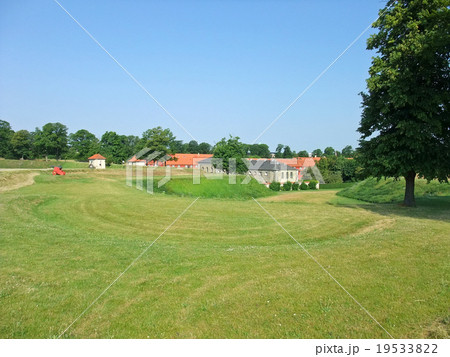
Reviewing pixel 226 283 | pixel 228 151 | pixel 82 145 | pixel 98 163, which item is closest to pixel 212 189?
pixel 228 151

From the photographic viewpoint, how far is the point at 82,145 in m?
88.9

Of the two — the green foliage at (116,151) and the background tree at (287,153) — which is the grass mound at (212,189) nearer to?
the green foliage at (116,151)

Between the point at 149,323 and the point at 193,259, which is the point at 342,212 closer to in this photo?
the point at 193,259

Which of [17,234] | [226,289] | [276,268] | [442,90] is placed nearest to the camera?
[226,289]

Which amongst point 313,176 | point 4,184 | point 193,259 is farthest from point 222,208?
point 313,176

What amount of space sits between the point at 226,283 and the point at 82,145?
9330cm

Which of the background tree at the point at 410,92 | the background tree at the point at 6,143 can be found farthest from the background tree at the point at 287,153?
the background tree at the point at 410,92

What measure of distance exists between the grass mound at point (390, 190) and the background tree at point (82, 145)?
70660 mm

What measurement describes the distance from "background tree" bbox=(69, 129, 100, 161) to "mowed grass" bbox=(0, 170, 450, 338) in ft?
253

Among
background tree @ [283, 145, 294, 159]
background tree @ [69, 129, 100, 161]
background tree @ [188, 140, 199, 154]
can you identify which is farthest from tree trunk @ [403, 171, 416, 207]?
background tree @ [283, 145, 294, 159]

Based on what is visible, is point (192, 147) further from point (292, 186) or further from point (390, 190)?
point (390, 190)

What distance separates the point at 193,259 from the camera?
9.23m

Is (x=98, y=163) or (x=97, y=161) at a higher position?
(x=97, y=161)
